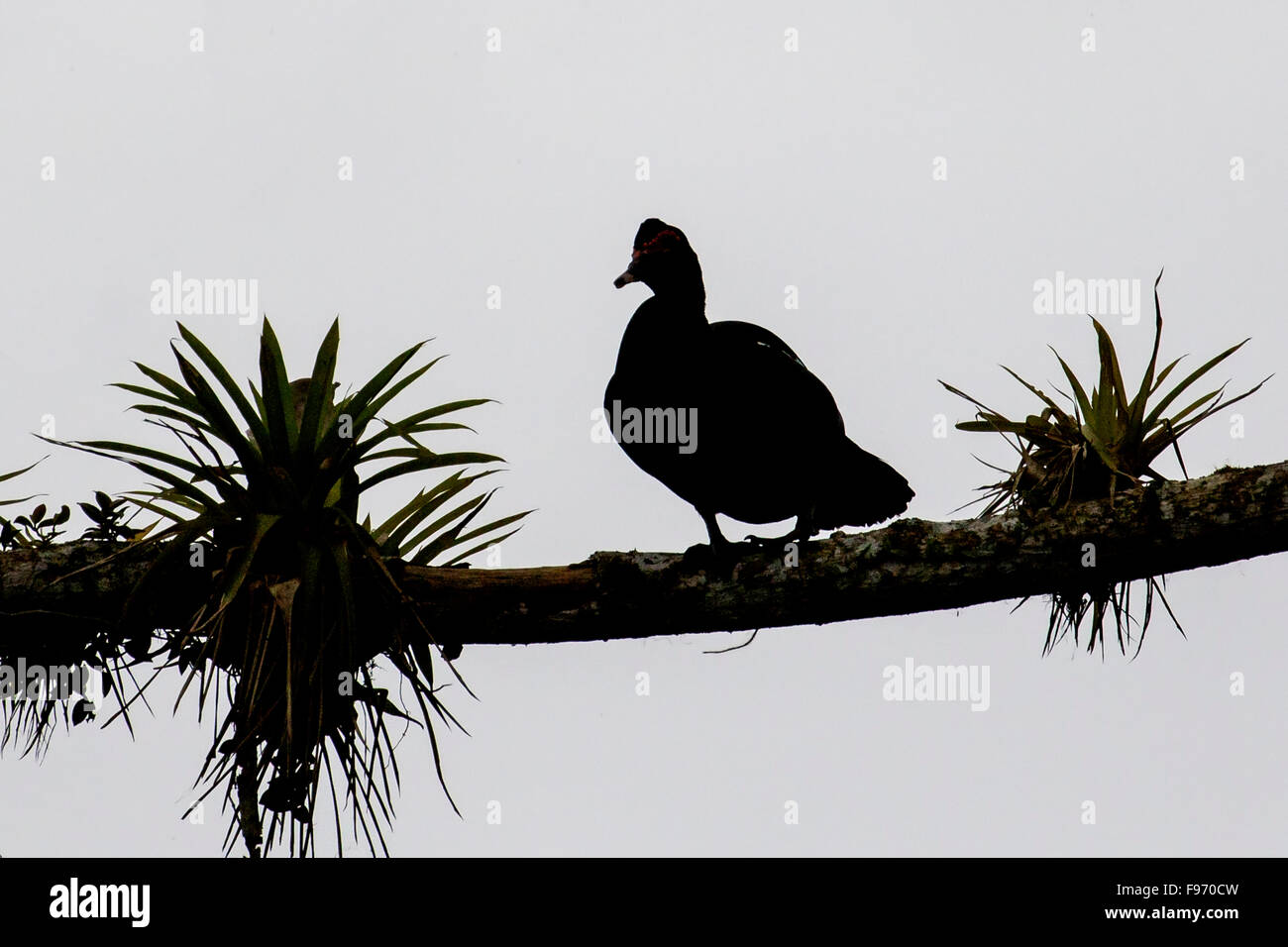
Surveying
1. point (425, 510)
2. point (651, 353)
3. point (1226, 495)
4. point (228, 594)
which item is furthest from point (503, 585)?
point (1226, 495)

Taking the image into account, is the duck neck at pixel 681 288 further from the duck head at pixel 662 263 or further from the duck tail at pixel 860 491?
the duck tail at pixel 860 491

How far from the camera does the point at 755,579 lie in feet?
11.6

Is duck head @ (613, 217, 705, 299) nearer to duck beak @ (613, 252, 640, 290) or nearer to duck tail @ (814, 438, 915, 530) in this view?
duck beak @ (613, 252, 640, 290)

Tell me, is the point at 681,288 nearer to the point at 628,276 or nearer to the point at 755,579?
the point at 628,276

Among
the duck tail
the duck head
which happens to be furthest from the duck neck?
the duck tail

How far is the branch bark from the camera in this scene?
11.4ft

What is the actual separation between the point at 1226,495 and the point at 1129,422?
3.22 ft

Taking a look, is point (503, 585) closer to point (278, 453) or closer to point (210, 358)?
point (278, 453)

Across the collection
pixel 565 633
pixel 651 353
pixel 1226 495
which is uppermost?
pixel 651 353

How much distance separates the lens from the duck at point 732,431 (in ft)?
13.5

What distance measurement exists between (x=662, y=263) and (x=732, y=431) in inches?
28.0

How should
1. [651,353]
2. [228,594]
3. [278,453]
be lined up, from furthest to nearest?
[651,353] → [278,453] → [228,594]

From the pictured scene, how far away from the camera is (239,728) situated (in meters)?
3.41

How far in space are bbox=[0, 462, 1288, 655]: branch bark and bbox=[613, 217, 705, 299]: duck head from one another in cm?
123
